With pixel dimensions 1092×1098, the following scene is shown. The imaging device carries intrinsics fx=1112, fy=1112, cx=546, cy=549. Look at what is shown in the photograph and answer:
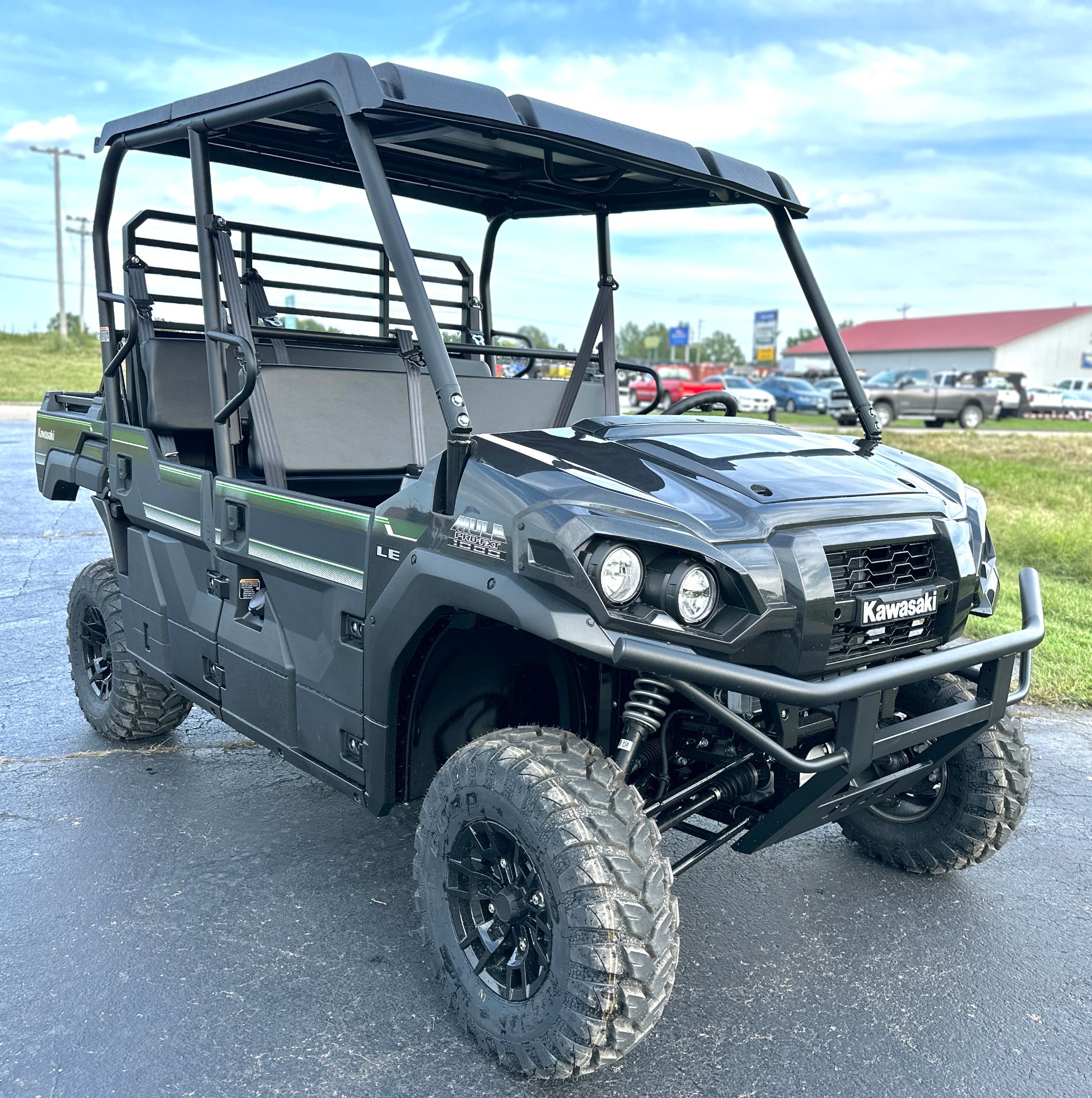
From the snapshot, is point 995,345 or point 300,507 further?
point 995,345

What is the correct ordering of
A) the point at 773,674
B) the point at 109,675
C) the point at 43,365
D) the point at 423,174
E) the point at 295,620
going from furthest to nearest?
1. the point at 43,365
2. the point at 109,675
3. the point at 423,174
4. the point at 295,620
5. the point at 773,674

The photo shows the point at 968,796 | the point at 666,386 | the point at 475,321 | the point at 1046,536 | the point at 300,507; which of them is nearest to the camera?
the point at 300,507

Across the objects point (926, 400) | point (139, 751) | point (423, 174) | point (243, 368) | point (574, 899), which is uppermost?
point (423, 174)

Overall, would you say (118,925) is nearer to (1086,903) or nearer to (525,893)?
(525,893)

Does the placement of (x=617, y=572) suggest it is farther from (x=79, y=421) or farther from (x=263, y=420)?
(x=79, y=421)

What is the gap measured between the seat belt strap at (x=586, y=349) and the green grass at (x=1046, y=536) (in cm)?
282

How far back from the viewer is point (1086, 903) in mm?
3408

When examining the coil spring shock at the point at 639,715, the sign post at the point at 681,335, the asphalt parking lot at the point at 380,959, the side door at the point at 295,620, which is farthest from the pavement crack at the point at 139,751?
the sign post at the point at 681,335

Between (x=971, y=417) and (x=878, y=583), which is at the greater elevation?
(x=878, y=583)

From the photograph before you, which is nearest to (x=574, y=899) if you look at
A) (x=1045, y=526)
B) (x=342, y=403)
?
(x=342, y=403)

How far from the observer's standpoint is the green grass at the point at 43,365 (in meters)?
31.4

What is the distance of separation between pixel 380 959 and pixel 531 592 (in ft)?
4.14

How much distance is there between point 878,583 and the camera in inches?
104

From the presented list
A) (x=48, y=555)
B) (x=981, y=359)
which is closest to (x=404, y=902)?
(x=48, y=555)
